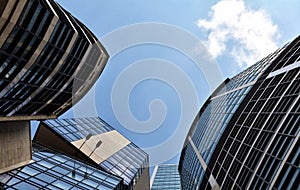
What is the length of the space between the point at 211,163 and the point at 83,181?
21662 mm

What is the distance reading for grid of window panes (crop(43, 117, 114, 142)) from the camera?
142 ft

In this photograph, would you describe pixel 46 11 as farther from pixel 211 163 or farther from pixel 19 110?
pixel 211 163

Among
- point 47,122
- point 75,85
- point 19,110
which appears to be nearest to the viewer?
Result: point 19,110

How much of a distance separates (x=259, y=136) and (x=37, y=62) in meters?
23.3

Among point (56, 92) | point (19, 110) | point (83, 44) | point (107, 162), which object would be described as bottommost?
point (107, 162)

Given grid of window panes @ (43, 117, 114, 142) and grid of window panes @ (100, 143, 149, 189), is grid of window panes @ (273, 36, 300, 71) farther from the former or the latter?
grid of window panes @ (43, 117, 114, 142)

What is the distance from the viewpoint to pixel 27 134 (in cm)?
3616

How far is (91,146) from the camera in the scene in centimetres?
4500

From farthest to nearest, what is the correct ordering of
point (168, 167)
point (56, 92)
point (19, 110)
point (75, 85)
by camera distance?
point (168, 167), point (75, 85), point (56, 92), point (19, 110)

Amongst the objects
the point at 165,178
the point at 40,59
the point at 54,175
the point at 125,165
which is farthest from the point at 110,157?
the point at 165,178

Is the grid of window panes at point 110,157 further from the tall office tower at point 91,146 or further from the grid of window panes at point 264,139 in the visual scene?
the grid of window panes at point 264,139

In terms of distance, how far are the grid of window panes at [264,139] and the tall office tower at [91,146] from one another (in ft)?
43.6

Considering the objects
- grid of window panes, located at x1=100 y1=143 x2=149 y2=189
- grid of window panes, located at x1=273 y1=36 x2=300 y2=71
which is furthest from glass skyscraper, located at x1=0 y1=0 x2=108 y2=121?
grid of window panes, located at x1=273 y1=36 x2=300 y2=71

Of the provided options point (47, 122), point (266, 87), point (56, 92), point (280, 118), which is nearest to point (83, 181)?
point (56, 92)
